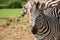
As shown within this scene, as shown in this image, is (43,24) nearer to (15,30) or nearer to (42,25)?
(42,25)

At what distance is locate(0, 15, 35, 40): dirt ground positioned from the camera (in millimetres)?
3842

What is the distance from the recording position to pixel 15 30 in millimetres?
4328

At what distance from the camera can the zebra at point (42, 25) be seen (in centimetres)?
149

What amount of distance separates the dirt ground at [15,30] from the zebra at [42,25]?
1998mm

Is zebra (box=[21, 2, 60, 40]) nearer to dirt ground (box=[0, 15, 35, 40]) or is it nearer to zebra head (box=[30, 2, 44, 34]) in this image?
zebra head (box=[30, 2, 44, 34])

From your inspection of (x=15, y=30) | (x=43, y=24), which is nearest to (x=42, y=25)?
(x=43, y=24)

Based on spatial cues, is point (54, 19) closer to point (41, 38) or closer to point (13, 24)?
point (41, 38)

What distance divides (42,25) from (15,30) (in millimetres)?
2814

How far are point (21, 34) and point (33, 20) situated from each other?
2.55 m

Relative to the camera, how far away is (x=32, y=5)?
4.87 ft

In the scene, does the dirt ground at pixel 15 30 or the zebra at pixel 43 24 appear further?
the dirt ground at pixel 15 30

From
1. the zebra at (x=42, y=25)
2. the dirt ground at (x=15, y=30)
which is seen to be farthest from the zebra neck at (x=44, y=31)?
the dirt ground at (x=15, y=30)

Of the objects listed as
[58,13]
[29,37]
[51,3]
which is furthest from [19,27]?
[51,3]

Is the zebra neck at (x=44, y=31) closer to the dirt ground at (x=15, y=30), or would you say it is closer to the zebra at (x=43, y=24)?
the zebra at (x=43, y=24)
